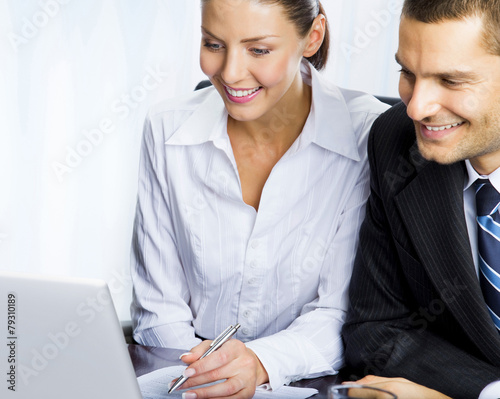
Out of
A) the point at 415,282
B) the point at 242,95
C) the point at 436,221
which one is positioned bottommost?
the point at 415,282

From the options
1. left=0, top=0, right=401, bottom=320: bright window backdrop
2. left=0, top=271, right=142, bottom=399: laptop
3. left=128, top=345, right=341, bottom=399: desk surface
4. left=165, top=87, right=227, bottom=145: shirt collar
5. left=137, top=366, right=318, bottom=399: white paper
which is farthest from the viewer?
left=0, top=0, right=401, bottom=320: bright window backdrop

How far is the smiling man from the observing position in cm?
115

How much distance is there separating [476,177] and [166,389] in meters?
0.70

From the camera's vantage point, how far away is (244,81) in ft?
4.82

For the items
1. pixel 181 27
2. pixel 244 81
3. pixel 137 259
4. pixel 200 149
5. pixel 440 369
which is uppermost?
pixel 181 27

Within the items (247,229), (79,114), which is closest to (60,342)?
(247,229)

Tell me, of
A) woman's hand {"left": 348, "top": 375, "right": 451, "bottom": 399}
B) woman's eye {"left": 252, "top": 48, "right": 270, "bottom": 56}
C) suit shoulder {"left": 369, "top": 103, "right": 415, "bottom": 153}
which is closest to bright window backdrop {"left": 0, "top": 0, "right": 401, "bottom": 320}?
woman's eye {"left": 252, "top": 48, "right": 270, "bottom": 56}

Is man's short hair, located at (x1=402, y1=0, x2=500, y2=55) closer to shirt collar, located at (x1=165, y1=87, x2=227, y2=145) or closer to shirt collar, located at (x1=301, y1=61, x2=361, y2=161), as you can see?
shirt collar, located at (x1=301, y1=61, x2=361, y2=161)

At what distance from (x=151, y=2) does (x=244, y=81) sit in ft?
4.94

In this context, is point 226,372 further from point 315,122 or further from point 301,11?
point 301,11

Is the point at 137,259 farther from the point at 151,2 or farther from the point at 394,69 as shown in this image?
the point at 394,69

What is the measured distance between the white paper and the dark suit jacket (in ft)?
0.81

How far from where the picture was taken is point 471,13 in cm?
114

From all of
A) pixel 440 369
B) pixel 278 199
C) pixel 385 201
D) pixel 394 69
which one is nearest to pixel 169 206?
pixel 278 199
